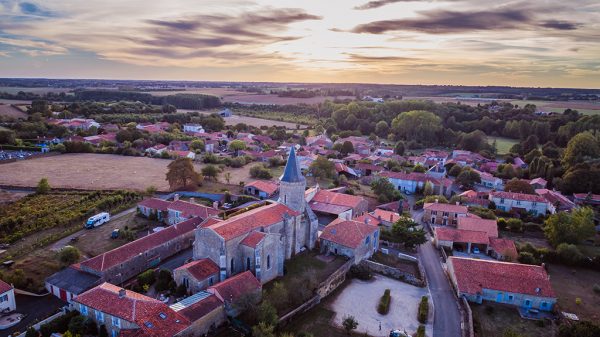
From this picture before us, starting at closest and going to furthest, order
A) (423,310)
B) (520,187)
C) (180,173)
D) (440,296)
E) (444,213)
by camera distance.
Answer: (423,310)
(440,296)
(444,213)
(180,173)
(520,187)

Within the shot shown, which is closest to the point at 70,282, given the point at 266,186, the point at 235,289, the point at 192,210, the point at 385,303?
the point at 235,289

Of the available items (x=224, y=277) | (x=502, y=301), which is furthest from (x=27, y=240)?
(x=502, y=301)

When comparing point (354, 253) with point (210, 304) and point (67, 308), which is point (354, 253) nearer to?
point (210, 304)

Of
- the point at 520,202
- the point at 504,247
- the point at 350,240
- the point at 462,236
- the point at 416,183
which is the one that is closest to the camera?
the point at 350,240

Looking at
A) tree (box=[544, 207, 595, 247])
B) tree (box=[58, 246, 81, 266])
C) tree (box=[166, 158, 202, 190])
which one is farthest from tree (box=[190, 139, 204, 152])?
tree (box=[544, 207, 595, 247])

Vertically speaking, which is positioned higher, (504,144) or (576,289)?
(504,144)

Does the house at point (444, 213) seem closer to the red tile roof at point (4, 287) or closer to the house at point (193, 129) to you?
the red tile roof at point (4, 287)

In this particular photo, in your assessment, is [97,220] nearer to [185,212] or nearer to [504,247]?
[185,212]
